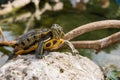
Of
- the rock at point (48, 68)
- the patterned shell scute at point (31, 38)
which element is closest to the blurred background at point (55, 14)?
the rock at point (48, 68)

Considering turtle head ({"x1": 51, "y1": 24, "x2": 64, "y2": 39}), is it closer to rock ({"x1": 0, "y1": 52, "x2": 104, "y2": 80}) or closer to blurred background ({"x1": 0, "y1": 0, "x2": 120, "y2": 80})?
rock ({"x1": 0, "y1": 52, "x2": 104, "y2": 80})

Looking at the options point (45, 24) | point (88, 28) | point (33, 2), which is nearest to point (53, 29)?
point (88, 28)

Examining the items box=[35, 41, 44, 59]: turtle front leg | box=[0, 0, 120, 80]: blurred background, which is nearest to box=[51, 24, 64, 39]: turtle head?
box=[35, 41, 44, 59]: turtle front leg

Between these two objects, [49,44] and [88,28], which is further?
[88,28]

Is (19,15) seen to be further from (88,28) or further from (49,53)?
(49,53)

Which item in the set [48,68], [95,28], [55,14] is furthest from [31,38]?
[55,14]

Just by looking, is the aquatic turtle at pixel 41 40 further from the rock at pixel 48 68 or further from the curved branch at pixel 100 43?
the curved branch at pixel 100 43

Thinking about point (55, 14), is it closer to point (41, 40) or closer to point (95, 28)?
point (95, 28)
